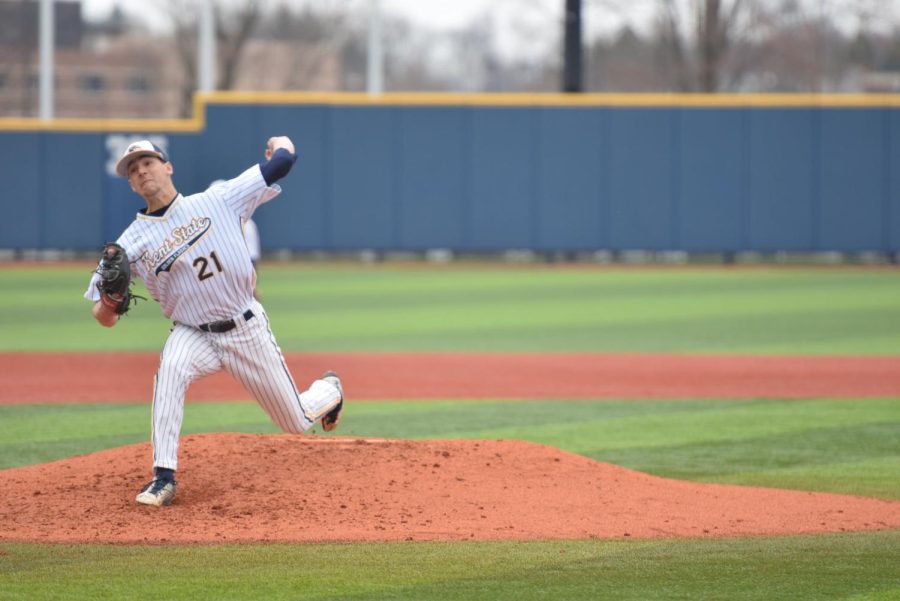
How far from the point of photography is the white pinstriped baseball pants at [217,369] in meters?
6.04

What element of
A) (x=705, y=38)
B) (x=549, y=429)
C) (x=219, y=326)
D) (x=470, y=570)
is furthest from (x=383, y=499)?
(x=705, y=38)

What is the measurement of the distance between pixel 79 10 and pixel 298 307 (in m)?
18.2

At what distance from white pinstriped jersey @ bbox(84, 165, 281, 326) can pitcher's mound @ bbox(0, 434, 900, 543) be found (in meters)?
0.89

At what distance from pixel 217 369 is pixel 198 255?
1.86 ft

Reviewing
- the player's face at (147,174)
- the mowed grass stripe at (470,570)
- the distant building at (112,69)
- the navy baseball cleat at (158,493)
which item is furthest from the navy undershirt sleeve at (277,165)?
the distant building at (112,69)

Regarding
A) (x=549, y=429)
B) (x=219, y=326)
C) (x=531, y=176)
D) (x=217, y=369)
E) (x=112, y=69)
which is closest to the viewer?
(x=219, y=326)

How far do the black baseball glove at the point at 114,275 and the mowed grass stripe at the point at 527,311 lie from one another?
7.46 m

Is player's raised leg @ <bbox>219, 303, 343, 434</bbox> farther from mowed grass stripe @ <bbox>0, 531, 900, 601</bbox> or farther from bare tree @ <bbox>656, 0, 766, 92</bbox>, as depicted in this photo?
bare tree @ <bbox>656, 0, 766, 92</bbox>

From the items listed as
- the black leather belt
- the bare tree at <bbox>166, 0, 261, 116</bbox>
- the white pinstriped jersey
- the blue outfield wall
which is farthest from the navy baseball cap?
the bare tree at <bbox>166, 0, 261, 116</bbox>

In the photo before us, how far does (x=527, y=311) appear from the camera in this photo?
17781mm

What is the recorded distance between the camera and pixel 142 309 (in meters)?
18.6

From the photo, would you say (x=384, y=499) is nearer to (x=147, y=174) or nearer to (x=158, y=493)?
(x=158, y=493)

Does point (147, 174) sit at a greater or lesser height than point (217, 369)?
greater

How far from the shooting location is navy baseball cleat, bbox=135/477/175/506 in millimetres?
5945
